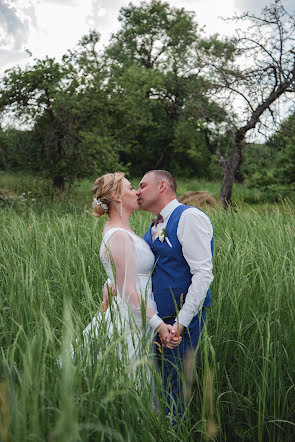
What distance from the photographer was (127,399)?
161 cm

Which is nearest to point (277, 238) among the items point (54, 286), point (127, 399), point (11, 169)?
point (54, 286)

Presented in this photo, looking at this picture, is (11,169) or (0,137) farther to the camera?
(11,169)

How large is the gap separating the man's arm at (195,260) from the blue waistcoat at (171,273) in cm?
8

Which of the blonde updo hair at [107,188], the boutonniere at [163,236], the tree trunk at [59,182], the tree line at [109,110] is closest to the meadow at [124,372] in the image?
the boutonniere at [163,236]

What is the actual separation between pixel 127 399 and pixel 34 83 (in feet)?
38.1

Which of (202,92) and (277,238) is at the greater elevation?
(202,92)

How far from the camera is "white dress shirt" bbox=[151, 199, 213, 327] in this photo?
238 centimetres

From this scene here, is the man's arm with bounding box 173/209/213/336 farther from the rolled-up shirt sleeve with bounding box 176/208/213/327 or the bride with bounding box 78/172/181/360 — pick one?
the bride with bounding box 78/172/181/360

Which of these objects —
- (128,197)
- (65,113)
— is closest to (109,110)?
(65,113)

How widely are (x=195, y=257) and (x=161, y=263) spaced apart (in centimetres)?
27

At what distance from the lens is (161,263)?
2.58 metres

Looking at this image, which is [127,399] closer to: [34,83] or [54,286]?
[54,286]

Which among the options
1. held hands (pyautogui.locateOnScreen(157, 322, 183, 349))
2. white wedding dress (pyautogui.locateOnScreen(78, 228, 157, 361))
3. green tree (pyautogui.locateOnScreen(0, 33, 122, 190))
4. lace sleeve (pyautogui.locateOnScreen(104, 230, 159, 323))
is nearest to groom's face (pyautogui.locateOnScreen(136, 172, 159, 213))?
white wedding dress (pyautogui.locateOnScreen(78, 228, 157, 361))

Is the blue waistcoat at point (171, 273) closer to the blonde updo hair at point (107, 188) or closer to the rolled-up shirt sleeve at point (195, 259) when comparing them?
the rolled-up shirt sleeve at point (195, 259)
